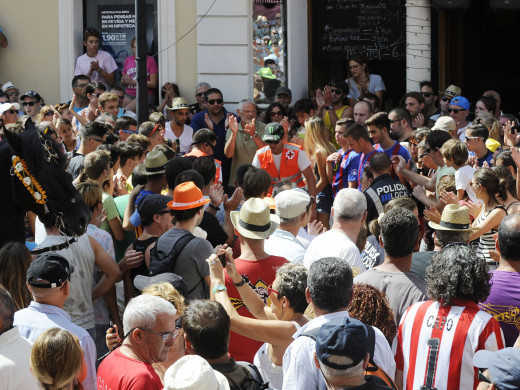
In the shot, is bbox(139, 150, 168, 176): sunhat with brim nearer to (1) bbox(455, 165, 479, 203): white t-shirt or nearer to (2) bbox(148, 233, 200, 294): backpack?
(2) bbox(148, 233, 200, 294): backpack

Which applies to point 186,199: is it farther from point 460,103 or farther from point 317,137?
point 460,103

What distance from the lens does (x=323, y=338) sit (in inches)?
145

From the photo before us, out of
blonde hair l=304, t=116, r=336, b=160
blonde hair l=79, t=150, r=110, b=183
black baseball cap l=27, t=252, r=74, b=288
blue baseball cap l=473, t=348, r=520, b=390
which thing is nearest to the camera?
blue baseball cap l=473, t=348, r=520, b=390

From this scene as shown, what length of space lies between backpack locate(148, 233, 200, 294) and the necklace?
2.65 ft

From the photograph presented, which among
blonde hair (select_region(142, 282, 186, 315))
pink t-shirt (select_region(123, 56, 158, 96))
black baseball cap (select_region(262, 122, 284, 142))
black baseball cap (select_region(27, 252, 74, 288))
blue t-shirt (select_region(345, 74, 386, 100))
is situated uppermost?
pink t-shirt (select_region(123, 56, 158, 96))

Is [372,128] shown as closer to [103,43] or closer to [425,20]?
[425,20]

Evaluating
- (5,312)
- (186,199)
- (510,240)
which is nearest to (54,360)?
(5,312)

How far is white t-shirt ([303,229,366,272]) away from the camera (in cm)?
592

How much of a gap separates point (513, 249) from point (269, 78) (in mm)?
9571

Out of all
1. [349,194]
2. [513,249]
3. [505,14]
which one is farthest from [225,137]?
[505,14]

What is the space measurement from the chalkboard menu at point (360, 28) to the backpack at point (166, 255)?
9.88 metres

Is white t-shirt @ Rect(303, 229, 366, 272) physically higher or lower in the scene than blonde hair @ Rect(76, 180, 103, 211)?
lower

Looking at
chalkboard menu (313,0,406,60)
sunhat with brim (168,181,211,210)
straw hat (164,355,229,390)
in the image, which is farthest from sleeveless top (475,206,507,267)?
chalkboard menu (313,0,406,60)

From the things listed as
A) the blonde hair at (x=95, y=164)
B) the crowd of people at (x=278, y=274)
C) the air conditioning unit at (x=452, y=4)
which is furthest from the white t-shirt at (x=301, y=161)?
the air conditioning unit at (x=452, y=4)
